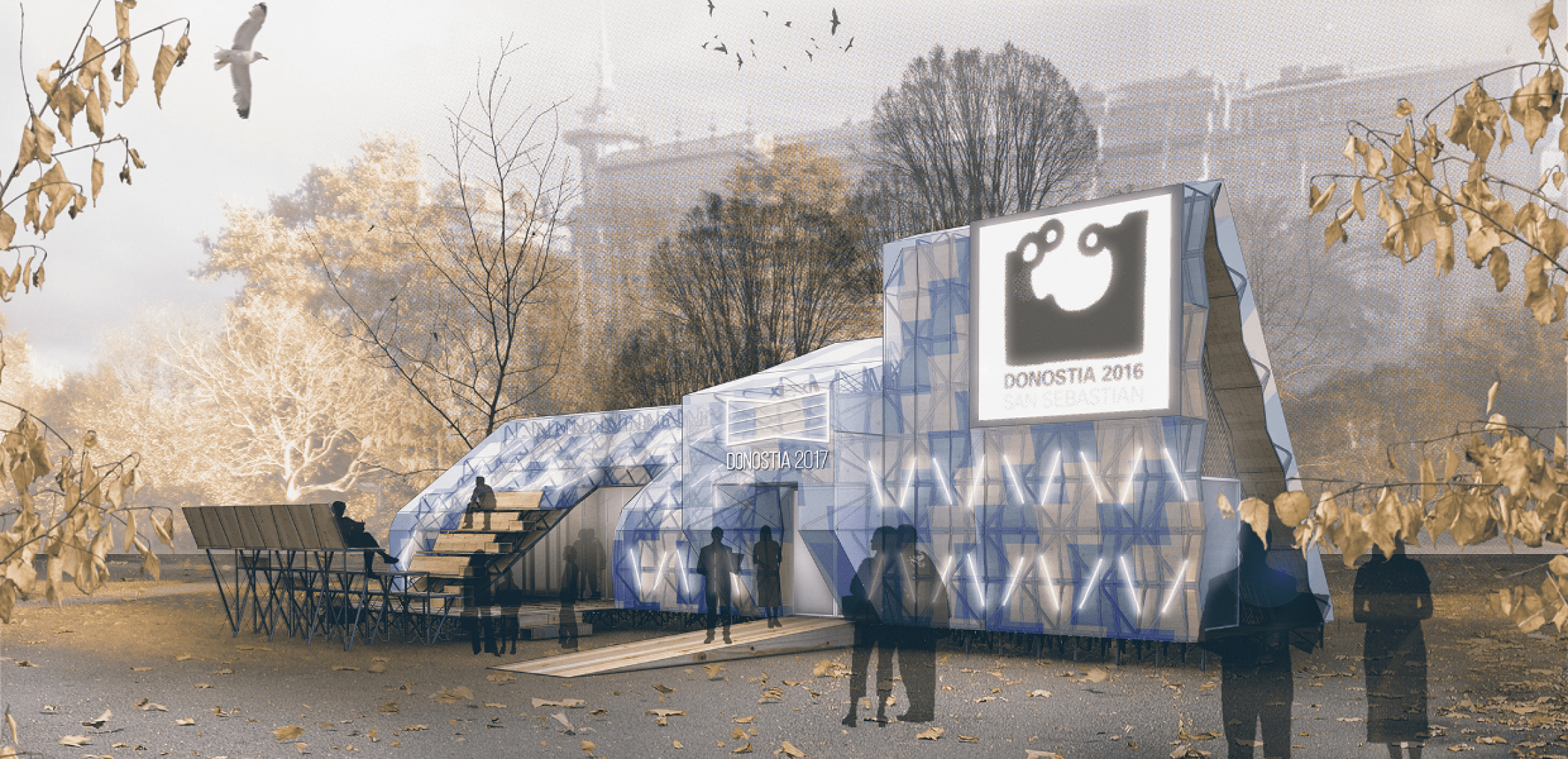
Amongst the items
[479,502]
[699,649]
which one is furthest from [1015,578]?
[479,502]

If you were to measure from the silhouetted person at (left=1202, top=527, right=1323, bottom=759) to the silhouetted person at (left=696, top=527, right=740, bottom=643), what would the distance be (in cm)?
636

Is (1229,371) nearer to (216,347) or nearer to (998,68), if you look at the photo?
(998,68)

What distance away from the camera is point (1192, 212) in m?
13.7

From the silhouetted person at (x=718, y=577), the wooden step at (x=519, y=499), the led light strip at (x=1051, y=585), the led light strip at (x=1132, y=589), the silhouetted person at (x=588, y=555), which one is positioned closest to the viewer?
the led light strip at (x=1132, y=589)

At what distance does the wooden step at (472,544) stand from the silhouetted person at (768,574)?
3.92 m

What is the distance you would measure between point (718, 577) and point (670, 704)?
6563 mm

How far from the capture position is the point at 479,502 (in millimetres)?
19766

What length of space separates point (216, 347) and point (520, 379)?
947 centimetres

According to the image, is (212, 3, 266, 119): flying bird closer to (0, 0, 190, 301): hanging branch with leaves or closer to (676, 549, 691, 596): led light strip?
(0, 0, 190, 301): hanging branch with leaves

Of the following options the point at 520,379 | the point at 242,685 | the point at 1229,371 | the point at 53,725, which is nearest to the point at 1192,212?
the point at 1229,371

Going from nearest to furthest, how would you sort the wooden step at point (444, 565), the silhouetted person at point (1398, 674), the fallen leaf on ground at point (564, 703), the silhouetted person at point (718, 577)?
1. the silhouetted person at point (1398, 674)
2. the fallen leaf on ground at point (564, 703)
3. the silhouetted person at point (718, 577)
4. the wooden step at point (444, 565)

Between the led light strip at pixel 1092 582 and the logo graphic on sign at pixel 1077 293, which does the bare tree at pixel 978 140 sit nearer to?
the logo graphic on sign at pixel 1077 293

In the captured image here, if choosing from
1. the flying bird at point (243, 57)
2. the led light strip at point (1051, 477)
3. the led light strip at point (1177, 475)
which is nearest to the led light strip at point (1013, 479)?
the led light strip at point (1051, 477)

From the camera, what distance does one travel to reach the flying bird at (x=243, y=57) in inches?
259
